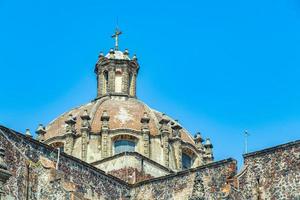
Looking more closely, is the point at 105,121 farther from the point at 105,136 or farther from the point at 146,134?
the point at 146,134

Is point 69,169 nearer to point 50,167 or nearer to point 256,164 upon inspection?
point 50,167

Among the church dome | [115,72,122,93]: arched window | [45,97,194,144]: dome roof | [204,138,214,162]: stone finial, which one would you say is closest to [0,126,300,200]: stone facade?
the church dome

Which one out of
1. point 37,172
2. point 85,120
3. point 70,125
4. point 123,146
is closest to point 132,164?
point 123,146

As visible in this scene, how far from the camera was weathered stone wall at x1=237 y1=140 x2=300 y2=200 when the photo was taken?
3083 centimetres

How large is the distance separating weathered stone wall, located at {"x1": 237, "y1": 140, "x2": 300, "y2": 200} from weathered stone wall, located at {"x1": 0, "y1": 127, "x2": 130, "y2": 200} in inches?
259

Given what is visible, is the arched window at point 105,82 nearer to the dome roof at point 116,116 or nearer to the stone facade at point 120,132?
the stone facade at point 120,132

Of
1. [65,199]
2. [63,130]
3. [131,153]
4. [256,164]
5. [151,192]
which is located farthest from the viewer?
[63,130]

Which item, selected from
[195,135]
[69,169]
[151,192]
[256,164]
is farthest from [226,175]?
[195,135]

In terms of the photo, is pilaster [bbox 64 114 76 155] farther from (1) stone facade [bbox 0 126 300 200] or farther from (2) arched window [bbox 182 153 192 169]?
(1) stone facade [bbox 0 126 300 200]

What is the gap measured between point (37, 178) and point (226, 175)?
24.7ft

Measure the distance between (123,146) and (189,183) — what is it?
30.8ft

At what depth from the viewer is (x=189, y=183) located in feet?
111

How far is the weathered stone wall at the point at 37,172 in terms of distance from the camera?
98.8ft

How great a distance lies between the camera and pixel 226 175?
107 feet
